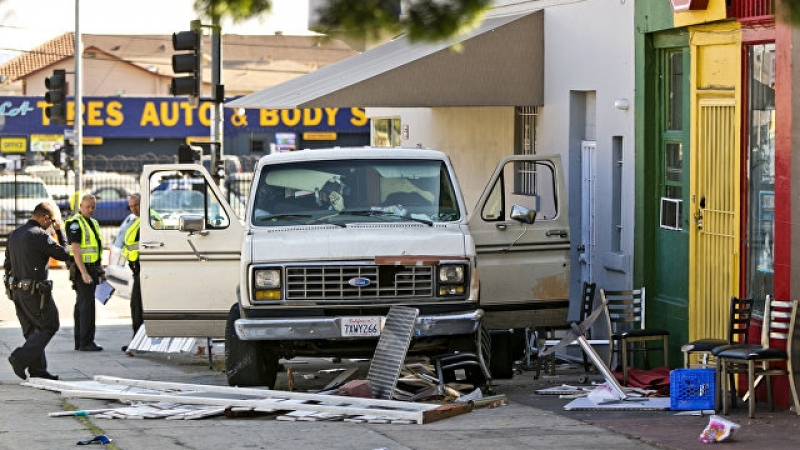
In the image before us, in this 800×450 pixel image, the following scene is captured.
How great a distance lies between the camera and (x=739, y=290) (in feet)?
40.5

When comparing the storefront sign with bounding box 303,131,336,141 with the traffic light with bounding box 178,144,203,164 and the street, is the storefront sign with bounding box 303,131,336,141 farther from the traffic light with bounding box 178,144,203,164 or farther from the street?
the street

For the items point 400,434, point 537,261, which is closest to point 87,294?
point 537,261

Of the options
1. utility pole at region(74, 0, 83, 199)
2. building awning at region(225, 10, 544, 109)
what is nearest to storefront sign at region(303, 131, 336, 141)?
utility pole at region(74, 0, 83, 199)

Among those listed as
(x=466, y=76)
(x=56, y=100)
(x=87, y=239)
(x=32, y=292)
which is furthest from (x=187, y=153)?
(x=32, y=292)

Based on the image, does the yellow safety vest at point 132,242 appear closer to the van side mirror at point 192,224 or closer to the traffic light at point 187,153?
the van side mirror at point 192,224

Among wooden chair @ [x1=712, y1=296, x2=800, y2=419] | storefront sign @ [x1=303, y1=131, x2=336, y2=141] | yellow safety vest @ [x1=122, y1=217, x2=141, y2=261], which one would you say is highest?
storefront sign @ [x1=303, y1=131, x2=336, y2=141]

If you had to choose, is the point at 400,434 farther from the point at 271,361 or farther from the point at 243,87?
the point at 243,87

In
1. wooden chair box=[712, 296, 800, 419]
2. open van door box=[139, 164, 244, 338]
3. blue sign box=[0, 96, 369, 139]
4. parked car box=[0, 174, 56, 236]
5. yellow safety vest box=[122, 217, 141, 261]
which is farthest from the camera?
blue sign box=[0, 96, 369, 139]

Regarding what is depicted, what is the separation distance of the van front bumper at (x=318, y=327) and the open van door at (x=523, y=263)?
4.39 feet

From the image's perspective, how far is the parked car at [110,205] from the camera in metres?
40.9

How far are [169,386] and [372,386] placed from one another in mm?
1765

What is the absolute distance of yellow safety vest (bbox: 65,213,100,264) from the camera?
54.7 feet

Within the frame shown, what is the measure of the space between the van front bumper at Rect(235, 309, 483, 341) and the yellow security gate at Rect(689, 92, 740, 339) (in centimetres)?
220

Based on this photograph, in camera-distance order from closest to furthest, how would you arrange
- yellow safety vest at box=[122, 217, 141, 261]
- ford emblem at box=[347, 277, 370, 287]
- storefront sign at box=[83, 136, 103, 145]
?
ford emblem at box=[347, 277, 370, 287]
yellow safety vest at box=[122, 217, 141, 261]
storefront sign at box=[83, 136, 103, 145]
